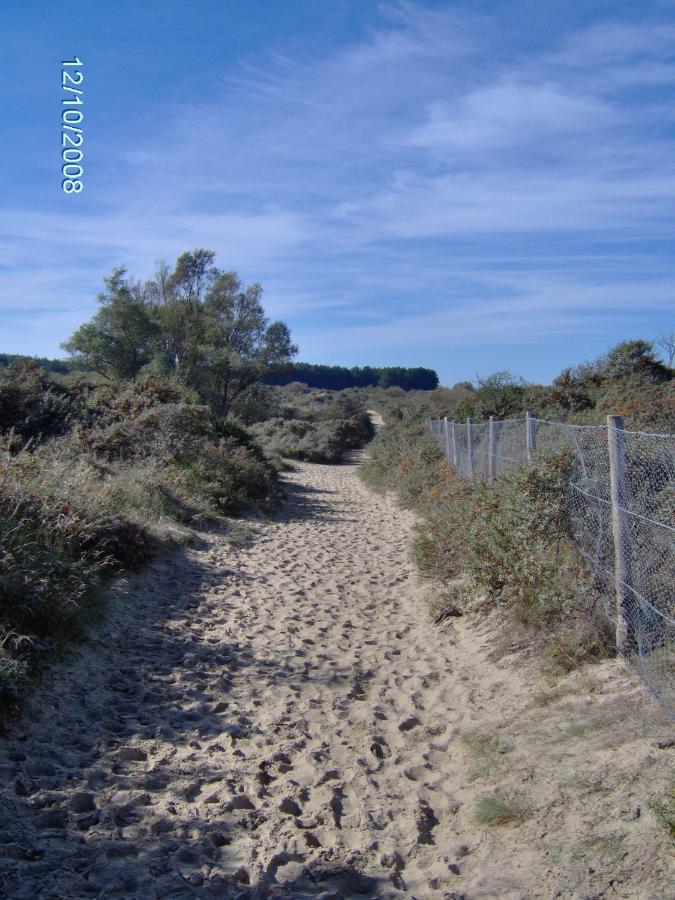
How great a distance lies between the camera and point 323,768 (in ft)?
14.2

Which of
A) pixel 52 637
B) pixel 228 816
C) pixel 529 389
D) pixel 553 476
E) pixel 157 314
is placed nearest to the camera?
pixel 228 816

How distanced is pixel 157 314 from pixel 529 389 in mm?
18253

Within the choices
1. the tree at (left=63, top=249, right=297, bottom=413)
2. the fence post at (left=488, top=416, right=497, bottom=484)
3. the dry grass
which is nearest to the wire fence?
the dry grass

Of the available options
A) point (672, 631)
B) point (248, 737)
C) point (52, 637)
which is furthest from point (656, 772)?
point (52, 637)

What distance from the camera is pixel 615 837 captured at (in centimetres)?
305

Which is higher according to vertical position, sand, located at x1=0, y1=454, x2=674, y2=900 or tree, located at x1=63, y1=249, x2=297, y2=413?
tree, located at x1=63, y1=249, x2=297, y2=413

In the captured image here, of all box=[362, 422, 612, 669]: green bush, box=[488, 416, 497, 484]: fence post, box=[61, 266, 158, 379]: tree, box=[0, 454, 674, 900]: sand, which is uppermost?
box=[61, 266, 158, 379]: tree

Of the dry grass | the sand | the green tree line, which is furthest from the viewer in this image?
the green tree line

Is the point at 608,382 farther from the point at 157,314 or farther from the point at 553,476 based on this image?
the point at 157,314

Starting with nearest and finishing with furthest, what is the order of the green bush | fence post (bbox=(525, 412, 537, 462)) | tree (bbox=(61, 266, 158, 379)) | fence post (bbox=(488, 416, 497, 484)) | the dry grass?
the dry grass → the green bush → fence post (bbox=(525, 412, 537, 462)) → fence post (bbox=(488, 416, 497, 484)) → tree (bbox=(61, 266, 158, 379))

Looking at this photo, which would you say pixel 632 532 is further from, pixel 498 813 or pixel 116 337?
pixel 116 337

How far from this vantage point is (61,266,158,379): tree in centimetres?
2941

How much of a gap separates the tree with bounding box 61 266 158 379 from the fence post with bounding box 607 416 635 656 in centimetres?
2709

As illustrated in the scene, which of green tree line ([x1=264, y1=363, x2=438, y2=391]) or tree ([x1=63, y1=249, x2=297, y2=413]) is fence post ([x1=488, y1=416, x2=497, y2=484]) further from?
green tree line ([x1=264, y1=363, x2=438, y2=391])
